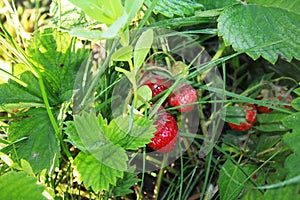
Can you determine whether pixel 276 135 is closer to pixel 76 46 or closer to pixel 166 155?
pixel 166 155

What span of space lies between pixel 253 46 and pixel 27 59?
0.53 m

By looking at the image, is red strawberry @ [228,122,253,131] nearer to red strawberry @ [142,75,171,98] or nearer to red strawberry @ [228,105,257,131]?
red strawberry @ [228,105,257,131]

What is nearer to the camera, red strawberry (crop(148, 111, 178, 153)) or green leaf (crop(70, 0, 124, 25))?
green leaf (crop(70, 0, 124, 25))

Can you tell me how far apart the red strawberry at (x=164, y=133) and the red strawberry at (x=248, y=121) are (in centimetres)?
25

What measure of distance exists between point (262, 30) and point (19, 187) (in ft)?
2.18

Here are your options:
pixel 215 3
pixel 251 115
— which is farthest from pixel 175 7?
pixel 251 115

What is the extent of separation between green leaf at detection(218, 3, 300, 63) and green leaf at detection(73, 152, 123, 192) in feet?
1.35

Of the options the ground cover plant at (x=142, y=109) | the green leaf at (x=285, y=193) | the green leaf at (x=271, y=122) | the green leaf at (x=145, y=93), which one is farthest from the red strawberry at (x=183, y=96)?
the green leaf at (x=285, y=193)

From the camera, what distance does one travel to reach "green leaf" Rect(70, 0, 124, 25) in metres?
0.81

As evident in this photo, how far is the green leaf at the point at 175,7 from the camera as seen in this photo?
3.66ft

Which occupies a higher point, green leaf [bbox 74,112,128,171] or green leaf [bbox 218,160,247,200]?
green leaf [bbox 74,112,128,171]

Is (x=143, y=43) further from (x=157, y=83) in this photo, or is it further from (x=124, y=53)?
(x=157, y=83)

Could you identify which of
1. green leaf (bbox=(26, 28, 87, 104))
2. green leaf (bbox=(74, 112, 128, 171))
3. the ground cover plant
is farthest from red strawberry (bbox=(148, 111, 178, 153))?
green leaf (bbox=(26, 28, 87, 104))

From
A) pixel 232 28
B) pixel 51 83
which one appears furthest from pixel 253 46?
pixel 51 83
